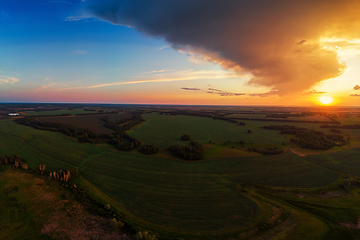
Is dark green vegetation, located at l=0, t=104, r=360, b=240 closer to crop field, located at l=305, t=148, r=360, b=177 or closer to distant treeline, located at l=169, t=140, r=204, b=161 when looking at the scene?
crop field, located at l=305, t=148, r=360, b=177

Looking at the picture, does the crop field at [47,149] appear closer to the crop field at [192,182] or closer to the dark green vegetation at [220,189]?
the dark green vegetation at [220,189]

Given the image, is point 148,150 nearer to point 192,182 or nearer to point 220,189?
point 192,182

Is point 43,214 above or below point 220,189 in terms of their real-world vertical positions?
above

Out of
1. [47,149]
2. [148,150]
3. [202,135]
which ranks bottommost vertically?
[47,149]

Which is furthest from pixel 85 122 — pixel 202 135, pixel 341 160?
pixel 341 160

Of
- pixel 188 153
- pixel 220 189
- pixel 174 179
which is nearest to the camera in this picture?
pixel 220 189
